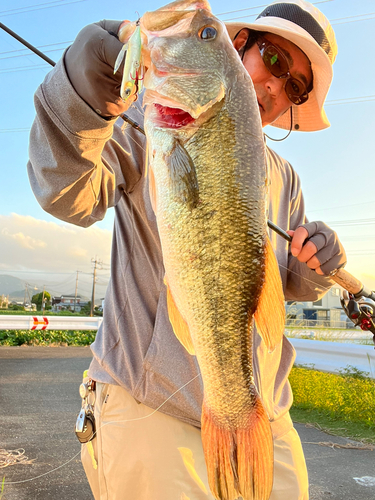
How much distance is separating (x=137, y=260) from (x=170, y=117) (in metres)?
0.89

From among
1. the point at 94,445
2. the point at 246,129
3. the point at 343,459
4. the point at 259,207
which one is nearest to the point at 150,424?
the point at 94,445

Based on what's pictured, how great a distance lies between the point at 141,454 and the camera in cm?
189

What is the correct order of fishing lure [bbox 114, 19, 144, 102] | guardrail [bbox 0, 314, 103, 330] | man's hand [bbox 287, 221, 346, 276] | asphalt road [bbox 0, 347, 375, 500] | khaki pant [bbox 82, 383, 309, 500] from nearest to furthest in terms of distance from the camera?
fishing lure [bbox 114, 19, 144, 102] < khaki pant [bbox 82, 383, 309, 500] < man's hand [bbox 287, 221, 346, 276] < asphalt road [bbox 0, 347, 375, 500] < guardrail [bbox 0, 314, 103, 330]

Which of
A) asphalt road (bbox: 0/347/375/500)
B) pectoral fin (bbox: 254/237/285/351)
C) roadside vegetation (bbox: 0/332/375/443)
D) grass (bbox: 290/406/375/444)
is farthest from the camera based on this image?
roadside vegetation (bbox: 0/332/375/443)

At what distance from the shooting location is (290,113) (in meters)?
3.11

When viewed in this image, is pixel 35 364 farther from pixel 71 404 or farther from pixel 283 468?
pixel 283 468

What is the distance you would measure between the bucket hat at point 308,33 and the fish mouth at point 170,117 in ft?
3.62

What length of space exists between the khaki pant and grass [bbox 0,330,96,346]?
40.5ft

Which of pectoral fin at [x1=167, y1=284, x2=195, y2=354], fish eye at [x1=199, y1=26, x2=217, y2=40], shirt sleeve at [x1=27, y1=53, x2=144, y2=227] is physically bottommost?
pectoral fin at [x1=167, y1=284, x2=195, y2=354]

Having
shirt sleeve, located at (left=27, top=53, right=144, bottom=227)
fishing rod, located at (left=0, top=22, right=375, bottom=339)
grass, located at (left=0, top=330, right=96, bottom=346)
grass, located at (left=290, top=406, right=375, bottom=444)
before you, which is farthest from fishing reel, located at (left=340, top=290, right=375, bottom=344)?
grass, located at (left=0, top=330, right=96, bottom=346)

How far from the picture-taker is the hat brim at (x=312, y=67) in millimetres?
2264

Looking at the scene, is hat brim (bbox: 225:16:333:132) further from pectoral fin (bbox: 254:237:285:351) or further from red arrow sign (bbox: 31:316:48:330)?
red arrow sign (bbox: 31:316:48:330)

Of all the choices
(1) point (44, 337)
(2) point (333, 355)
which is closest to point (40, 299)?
(1) point (44, 337)

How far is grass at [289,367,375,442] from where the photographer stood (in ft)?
19.1
